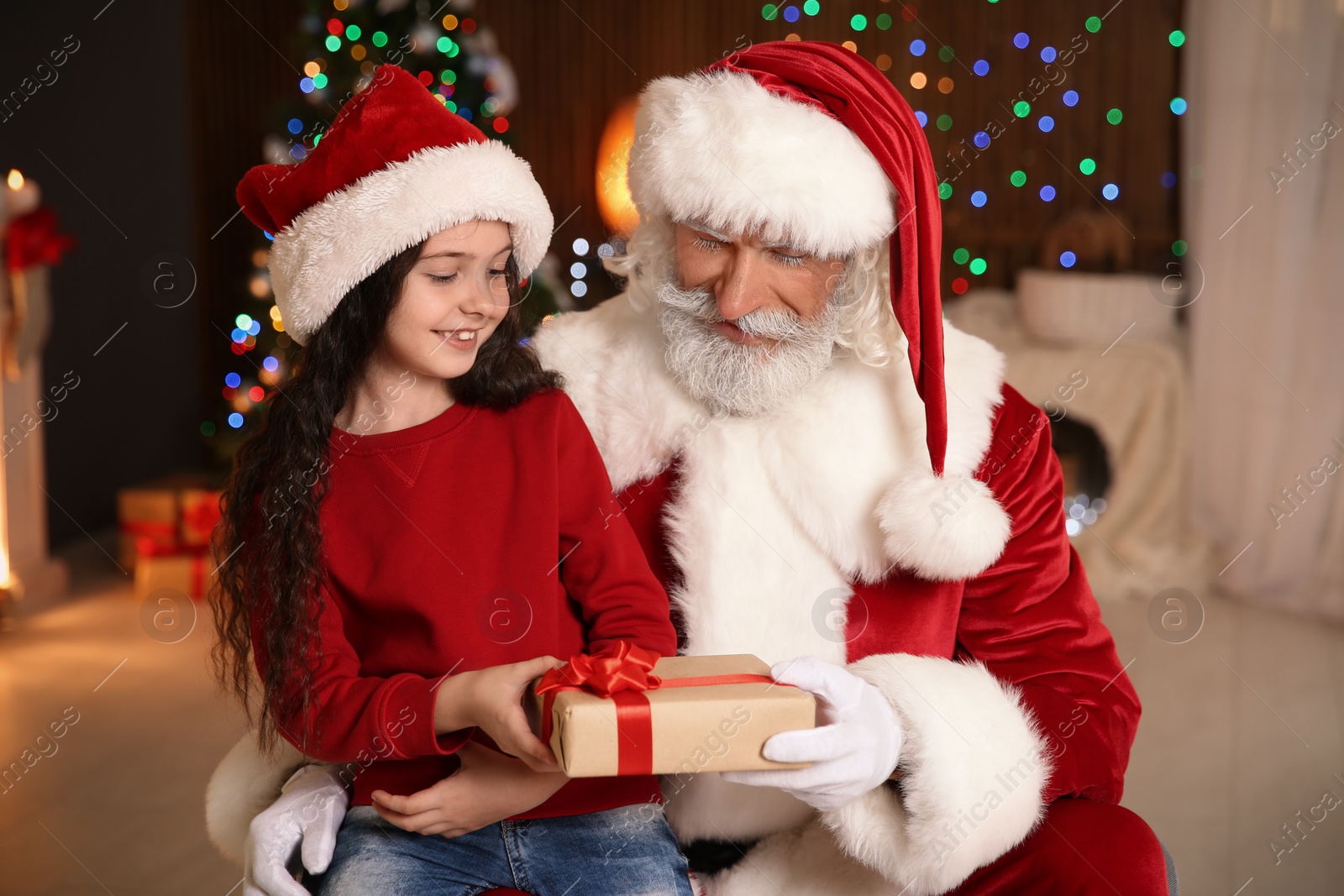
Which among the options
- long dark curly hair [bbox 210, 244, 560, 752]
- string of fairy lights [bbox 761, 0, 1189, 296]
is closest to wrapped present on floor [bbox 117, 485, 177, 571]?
long dark curly hair [bbox 210, 244, 560, 752]

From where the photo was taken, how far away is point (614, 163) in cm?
529

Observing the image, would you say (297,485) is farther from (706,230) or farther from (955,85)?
(955,85)

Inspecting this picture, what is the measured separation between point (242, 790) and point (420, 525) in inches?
19.0

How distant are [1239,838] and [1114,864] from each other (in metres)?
1.60

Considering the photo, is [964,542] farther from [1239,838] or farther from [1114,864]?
[1239,838]

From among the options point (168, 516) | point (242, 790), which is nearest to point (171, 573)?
point (168, 516)

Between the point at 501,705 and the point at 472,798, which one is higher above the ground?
the point at 501,705

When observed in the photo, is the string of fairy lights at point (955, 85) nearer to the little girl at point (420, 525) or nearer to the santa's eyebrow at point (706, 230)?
the santa's eyebrow at point (706, 230)

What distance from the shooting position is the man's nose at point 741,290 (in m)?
1.55

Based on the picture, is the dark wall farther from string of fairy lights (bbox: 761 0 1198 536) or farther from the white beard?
the white beard

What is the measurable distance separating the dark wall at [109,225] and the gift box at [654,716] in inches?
166

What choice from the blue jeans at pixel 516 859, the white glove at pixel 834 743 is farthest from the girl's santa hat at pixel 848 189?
the blue jeans at pixel 516 859

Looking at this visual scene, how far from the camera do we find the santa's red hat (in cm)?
140

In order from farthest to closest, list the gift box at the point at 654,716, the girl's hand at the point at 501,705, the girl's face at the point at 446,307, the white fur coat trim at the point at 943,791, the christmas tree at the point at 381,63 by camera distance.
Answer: the christmas tree at the point at 381,63
the girl's face at the point at 446,307
the white fur coat trim at the point at 943,791
the girl's hand at the point at 501,705
the gift box at the point at 654,716
